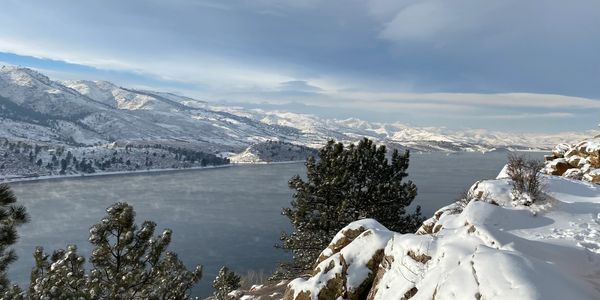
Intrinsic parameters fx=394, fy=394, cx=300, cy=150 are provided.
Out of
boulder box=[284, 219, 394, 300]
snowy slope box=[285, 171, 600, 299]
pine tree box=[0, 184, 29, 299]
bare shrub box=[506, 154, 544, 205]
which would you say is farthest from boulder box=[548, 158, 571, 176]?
pine tree box=[0, 184, 29, 299]

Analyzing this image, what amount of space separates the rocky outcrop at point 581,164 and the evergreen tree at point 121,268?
1222 inches

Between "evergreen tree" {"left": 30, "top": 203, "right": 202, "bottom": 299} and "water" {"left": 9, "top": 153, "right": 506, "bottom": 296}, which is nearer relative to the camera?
"evergreen tree" {"left": 30, "top": 203, "right": 202, "bottom": 299}

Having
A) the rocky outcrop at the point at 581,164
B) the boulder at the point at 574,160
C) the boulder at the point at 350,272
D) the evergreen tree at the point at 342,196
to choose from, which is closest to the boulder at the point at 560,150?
the rocky outcrop at the point at 581,164

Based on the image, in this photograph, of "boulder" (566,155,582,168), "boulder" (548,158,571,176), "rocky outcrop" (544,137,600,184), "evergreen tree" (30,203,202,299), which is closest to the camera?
"evergreen tree" (30,203,202,299)

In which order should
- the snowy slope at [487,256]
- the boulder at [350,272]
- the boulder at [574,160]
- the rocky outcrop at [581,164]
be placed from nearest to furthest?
the snowy slope at [487,256], the boulder at [350,272], the rocky outcrop at [581,164], the boulder at [574,160]

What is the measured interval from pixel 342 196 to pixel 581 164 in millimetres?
22216

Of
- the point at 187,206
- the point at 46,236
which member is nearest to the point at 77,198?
the point at 187,206

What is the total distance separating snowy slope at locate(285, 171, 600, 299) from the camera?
1020 cm

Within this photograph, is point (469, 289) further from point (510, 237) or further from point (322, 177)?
point (322, 177)

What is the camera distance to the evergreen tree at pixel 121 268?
21328mm

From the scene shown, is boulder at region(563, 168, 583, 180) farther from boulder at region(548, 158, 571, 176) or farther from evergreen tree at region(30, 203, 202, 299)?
evergreen tree at region(30, 203, 202, 299)

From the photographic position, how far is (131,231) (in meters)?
23.8

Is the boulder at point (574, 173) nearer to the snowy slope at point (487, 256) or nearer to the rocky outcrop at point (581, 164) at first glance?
the rocky outcrop at point (581, 164)

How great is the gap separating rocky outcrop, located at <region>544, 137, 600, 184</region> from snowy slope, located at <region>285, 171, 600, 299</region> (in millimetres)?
9937
